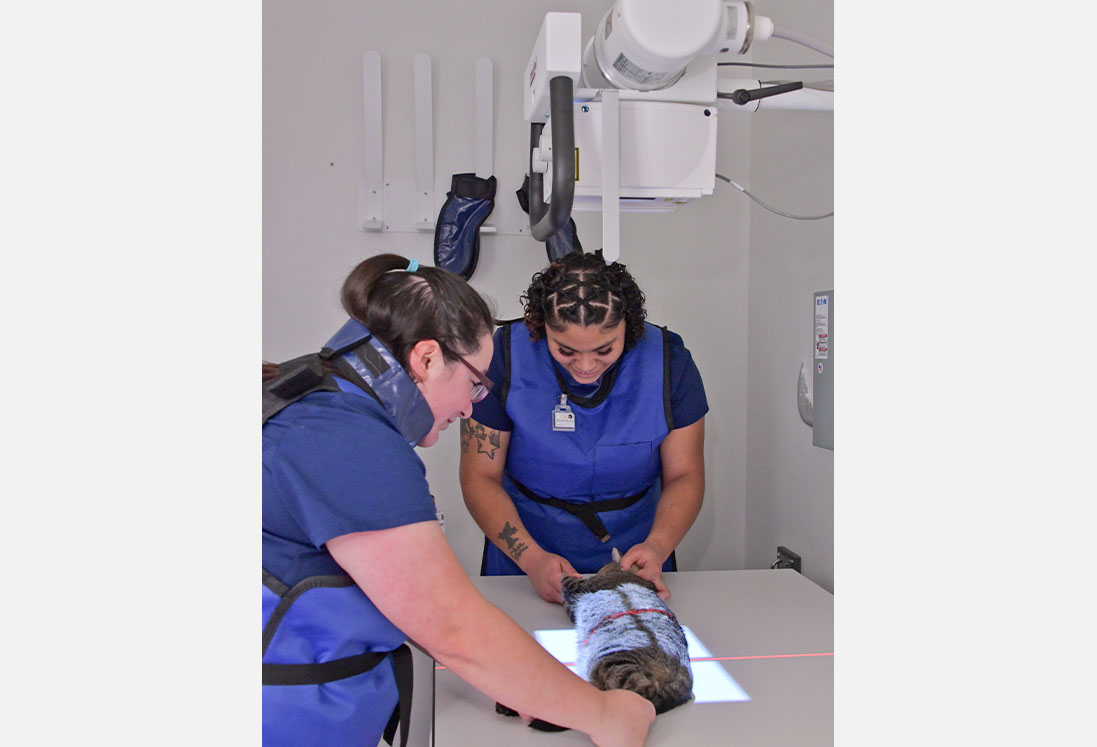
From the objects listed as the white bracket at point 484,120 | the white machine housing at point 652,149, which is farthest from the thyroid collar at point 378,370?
the white bracket at point 484,120

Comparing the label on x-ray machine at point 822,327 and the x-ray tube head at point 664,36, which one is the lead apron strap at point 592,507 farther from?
the x-ray tube head at point 664,36

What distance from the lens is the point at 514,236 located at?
3.00 metres

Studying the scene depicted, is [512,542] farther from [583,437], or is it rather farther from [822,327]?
[822,327]

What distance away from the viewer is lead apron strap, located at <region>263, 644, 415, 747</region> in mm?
1092

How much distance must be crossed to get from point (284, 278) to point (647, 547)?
1747mm

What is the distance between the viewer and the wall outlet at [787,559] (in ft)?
8.61

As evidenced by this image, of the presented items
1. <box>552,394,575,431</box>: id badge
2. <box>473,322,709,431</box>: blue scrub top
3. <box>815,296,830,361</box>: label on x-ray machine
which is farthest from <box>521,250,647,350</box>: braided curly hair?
<box>815,296,830,361</box>: label on x-ray machine

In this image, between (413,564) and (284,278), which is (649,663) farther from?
(284,278)

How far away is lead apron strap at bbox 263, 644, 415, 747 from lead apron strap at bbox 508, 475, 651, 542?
0.88 m

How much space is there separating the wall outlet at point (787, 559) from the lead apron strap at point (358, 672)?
171 centimetres

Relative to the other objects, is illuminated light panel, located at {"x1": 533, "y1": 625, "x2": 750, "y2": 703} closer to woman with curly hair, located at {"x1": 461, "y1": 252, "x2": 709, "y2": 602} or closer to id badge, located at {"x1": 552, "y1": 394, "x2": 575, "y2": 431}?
woman with curly hair, located at {"x1": 461, "y1": 252, "x2": 709, "y2": 602}

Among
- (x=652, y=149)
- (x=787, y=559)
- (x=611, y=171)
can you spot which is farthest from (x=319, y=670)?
(x=787, y=559)

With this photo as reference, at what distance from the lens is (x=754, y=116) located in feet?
10.0

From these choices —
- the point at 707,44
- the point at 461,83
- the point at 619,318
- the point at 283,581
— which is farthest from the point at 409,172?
the point at 283,581
